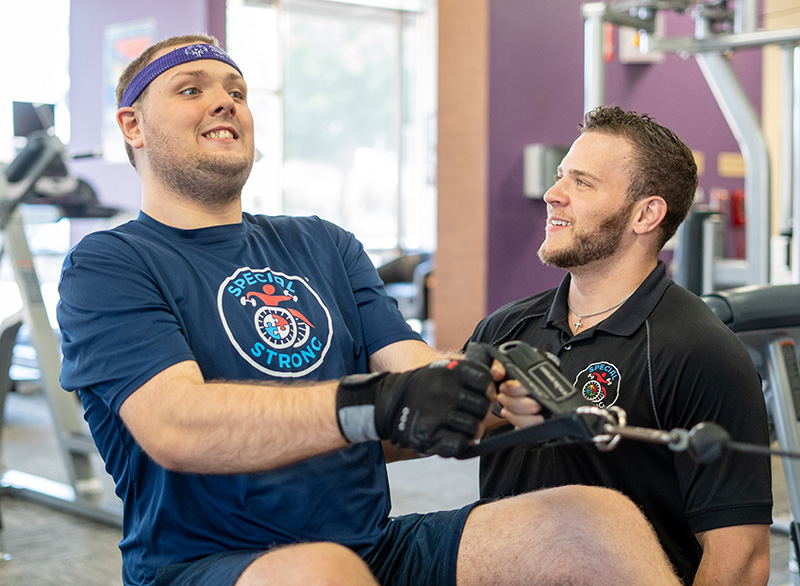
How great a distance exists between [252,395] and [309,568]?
25 cm

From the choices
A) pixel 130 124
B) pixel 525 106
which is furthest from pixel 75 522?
pixel 525 106

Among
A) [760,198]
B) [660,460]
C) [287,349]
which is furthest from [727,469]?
[760,198]

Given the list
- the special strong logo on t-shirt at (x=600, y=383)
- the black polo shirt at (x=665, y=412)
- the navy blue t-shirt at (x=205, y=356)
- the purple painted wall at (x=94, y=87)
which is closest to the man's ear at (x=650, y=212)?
the black polo shirt at (x=665, y=412)

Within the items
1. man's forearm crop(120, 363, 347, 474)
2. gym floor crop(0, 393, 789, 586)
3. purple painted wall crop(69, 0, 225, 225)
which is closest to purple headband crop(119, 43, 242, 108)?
man's forearm crop(120, 363, 347, 474)

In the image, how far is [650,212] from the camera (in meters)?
1.78

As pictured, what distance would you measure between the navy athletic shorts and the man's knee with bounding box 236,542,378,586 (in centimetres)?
17

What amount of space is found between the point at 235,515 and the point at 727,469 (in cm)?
80

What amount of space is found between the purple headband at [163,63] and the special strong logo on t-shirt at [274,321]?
1.45ft

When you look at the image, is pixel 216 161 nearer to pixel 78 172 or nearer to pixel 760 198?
pixel 760 198

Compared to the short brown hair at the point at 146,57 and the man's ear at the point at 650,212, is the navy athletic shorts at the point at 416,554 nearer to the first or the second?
the man's ear at the point at 650,212

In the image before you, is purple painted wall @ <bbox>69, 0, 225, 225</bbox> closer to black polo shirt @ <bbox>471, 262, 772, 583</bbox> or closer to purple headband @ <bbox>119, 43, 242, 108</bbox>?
purple headband @ <bbox>119, 43, 242, 108</bbox>

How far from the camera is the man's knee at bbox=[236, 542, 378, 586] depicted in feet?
3.53

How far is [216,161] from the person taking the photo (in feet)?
5.14

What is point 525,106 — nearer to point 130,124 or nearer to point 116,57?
point 116,57
